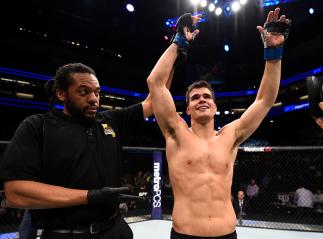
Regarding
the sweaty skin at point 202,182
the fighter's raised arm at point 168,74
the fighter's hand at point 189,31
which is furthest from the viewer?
the fighter's hand at point 189,31

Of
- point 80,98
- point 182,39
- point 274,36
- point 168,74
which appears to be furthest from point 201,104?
point 80,98

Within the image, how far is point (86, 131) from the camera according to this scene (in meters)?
1.39

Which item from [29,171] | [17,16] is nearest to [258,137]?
[17,16]

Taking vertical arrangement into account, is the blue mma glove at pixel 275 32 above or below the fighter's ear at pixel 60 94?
above

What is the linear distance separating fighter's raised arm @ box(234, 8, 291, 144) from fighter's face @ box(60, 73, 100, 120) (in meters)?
1.19

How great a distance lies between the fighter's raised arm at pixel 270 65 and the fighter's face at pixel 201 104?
0.83 feet

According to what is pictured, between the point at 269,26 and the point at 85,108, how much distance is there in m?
1.41

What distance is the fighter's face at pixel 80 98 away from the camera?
1370 mm

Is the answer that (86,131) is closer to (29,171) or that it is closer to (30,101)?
(29,171)

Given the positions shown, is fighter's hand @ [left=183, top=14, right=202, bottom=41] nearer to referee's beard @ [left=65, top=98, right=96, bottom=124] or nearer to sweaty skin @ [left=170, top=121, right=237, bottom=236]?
sweaty skin @ [left=170, top=121, right=237, bottom=236]

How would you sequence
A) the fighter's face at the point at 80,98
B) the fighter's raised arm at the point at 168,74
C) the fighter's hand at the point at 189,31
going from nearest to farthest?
the fighter's face at the point at 80,98 → the fighter's raised arm at the point at 168,74 → the fighter's hand at the point at 189,31

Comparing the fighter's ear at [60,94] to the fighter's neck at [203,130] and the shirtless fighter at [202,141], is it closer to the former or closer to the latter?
the shirtless fighter at [202,141]

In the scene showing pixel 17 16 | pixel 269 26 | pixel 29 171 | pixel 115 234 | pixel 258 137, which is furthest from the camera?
pixel 258 137

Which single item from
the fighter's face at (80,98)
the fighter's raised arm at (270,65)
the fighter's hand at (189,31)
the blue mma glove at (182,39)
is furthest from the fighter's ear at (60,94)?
the fighter's raised arm at (270,65)
